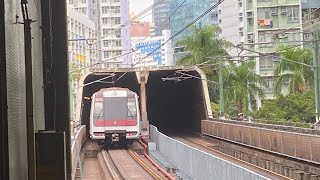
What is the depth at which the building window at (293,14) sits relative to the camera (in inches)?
2334

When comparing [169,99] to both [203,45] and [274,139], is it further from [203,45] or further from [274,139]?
[274,139]

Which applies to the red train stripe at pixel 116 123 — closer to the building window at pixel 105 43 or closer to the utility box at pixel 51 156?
the utility box at pixel 51 156

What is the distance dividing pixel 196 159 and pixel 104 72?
20833mm

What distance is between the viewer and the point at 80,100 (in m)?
34.9

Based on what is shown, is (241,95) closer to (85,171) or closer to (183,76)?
(183,76)

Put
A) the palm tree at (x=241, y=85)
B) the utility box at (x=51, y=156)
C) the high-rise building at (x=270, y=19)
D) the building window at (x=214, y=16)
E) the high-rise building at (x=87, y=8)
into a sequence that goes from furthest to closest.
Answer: the building window at (x=214, y=16) → the high-rise building at (x=87, y=8) → the high-rise building at (x=270, y=19) → the palm tree at (x=241, y=85) → the utility box at (x=51, y=156)

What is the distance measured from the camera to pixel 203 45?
52.9 m

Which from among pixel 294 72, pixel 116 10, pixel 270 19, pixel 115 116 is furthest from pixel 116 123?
pixel 116 10

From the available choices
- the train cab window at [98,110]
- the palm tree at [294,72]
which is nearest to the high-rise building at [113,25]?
the palm tree at [294,72]

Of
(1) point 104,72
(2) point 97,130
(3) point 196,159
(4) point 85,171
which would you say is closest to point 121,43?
(1) point 104,72

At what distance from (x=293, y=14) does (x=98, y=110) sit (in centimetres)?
3593

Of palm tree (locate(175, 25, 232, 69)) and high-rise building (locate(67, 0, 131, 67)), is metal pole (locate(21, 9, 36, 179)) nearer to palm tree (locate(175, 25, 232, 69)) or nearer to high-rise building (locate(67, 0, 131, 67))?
palm tree (locate(175, 25, 232, 69))

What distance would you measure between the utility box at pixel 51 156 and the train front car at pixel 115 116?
24.2 meters

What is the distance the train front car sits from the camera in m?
29.6
